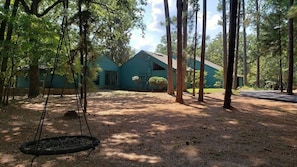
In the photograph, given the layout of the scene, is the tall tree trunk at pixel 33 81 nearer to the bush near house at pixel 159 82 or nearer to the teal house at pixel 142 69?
the bush near house at pixel 159 82

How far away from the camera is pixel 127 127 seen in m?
6.86

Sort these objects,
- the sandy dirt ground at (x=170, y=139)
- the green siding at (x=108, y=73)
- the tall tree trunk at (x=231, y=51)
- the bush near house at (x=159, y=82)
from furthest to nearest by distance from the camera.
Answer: the green siding at (x=108, y=73) → the bush near house at (x=159, y=82) → the tall tree trunk at (x=231, y=51) → the sandy dirt ground at (x=170, y=139)

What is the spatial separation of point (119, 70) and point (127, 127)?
21.6 m

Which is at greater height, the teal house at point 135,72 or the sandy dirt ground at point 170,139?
the teal house at point 135,72

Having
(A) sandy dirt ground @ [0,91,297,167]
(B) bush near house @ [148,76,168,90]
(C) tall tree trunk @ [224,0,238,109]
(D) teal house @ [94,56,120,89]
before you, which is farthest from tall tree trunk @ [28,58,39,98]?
(C) tall tree trunk @ [224,0,238,109]

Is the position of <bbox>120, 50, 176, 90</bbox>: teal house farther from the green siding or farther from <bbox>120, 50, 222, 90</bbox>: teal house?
the green siding

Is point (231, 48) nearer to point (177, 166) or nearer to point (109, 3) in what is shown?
point (177, 166)

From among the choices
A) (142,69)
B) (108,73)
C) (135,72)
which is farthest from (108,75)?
(142,69)

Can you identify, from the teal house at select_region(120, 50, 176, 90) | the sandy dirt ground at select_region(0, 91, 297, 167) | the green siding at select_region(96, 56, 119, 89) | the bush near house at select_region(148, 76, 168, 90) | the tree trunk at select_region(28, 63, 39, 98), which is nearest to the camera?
the sandy dirt ground at select_region(0, 91, 297, 167)

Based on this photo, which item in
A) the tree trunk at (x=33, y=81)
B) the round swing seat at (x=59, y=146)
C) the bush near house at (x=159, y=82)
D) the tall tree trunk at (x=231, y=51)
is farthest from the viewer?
the bush near house at (x=159, y=82)

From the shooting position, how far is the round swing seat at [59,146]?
446 centimetres

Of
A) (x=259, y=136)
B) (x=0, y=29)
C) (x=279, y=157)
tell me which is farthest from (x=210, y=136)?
(x=0, y=29)

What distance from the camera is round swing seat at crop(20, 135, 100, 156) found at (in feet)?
14.6

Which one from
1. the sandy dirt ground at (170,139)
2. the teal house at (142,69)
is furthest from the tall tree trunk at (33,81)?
the teal house at (142,69)
